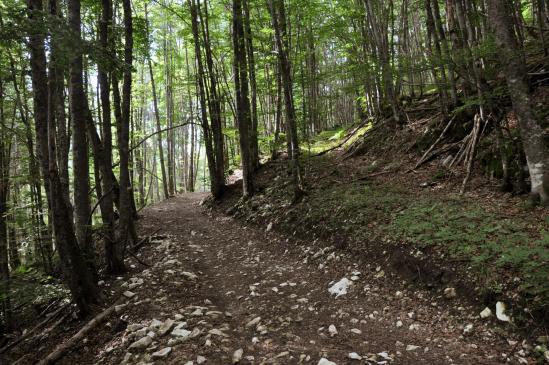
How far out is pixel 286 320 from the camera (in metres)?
5.00

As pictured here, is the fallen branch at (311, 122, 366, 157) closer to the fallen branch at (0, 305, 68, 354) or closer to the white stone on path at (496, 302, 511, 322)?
the fallen branch at (0, 305, 68, 354)

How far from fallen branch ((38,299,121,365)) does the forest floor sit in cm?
9

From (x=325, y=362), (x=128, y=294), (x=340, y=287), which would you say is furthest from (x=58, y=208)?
(x=340, y=287)

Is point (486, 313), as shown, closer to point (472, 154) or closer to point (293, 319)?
point (293, 319)

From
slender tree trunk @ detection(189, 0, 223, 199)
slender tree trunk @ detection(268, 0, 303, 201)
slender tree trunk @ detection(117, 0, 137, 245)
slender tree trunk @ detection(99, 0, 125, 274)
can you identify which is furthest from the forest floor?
slender tree trunk @ detection(189, 0, 223, 199)

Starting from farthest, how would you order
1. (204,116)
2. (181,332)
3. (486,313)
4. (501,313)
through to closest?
(204,116) < (181,332) < (486,313) < (501,313)

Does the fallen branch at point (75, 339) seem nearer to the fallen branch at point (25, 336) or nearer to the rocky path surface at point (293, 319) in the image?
the rocky path surface at point (293, 319)

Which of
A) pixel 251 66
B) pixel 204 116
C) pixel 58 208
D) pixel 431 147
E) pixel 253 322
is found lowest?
pixel 253 322

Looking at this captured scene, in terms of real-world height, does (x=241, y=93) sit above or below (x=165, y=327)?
above

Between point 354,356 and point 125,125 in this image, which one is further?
point 125,125

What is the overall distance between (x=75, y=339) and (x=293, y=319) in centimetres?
333

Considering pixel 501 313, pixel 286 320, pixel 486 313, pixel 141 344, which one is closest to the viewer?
pixel 501 313

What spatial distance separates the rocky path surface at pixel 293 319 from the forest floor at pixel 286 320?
0.02 metres

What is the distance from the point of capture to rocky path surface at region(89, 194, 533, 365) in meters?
3.93
